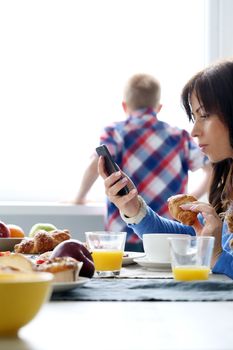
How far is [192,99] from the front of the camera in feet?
7.18

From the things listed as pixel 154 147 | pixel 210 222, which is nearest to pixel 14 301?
pixel 210 222

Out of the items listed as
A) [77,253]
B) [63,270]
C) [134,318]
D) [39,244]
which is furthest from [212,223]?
[134,318]

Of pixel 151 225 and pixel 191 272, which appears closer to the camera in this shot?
pixel 191 272

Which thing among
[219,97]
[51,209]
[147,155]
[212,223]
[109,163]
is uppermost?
[219,97]

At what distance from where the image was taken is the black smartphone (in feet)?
6.03

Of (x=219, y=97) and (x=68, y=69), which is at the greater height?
(x=219, y=97)

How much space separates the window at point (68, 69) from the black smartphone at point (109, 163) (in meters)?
2.14

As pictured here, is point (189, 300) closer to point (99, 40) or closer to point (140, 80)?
point (140, 80)

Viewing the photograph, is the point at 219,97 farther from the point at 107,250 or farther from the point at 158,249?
the point at 107,250

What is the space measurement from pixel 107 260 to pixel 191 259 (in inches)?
8.4

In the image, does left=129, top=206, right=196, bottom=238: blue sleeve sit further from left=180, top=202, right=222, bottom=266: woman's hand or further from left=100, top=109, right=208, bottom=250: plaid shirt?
left=100, top=109, right=208, bottom=250: plaid shirt

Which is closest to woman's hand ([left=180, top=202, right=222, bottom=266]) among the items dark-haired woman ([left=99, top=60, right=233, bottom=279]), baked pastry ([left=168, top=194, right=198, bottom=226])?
baked pastry ([left=168, top=194, right=198, bottom=226])

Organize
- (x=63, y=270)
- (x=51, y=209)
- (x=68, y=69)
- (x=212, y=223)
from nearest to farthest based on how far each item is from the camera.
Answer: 1. (x=63, y=270)
2. (x=212, y=223)
3. (x=51, y=209)
4. (x=68, y=69)

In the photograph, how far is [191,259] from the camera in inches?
56.3
